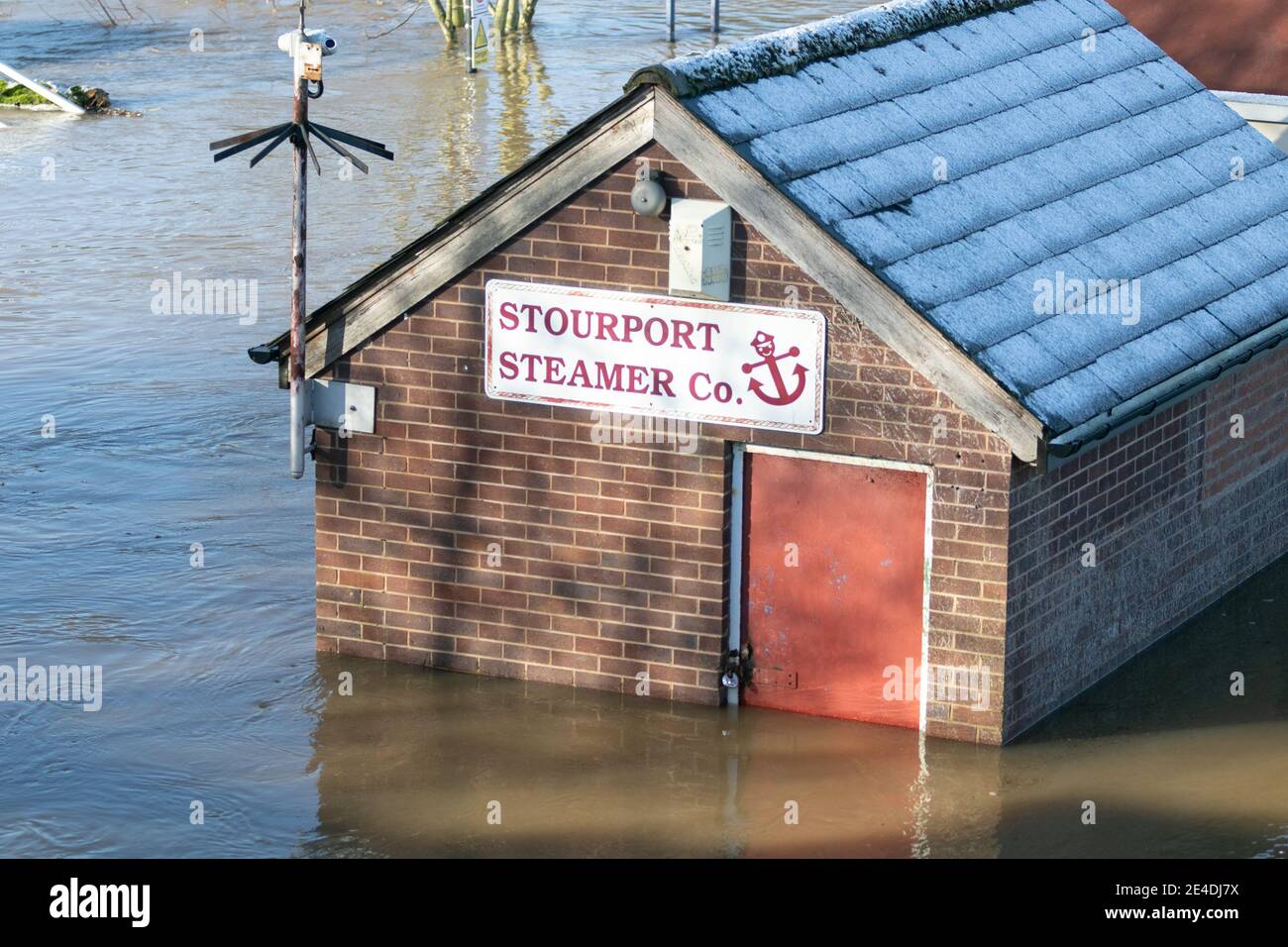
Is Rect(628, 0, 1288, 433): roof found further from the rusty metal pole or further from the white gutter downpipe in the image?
the white gutter downpipe

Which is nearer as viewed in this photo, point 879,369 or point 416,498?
point 879,369

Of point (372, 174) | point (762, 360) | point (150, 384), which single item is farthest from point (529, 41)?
point (762, 360)

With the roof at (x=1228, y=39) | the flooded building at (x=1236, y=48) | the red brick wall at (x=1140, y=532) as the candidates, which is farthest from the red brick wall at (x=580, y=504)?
the roof at (x=1228, y=39)

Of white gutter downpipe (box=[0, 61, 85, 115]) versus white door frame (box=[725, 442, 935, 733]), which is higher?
white gutter downpipe (box=[0, 61, 85, 115])

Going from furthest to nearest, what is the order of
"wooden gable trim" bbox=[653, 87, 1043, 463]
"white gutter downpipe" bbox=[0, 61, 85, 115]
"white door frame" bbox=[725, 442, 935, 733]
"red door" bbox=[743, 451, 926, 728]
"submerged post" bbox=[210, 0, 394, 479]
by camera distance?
"white gutter downpipe" bbox=[0, 61, 85, 115] → "submerged post" bbox=[210, 0, 394, 479] → "red door" bbox=[743, 451, 926, 728] → "white door frame" bbox=[725, 442, 935, 733] → "wooden gable trim" bbox=[653, 87, 1043, 463]

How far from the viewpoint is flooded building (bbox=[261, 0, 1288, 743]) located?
12109 millimetres

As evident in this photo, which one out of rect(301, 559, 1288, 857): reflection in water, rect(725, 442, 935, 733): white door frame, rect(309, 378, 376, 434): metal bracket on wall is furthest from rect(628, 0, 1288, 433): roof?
rect(309, 378, 376, 434): metal bracket on wall

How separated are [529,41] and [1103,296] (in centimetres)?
2810

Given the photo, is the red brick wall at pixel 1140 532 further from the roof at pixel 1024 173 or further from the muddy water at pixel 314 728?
the roof at pixel 1024 173

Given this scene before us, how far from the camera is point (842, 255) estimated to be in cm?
1191

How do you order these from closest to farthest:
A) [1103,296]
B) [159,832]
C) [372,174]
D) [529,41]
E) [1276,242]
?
[159,832], [1103,296], [1276,242], [372,174], [529,41]

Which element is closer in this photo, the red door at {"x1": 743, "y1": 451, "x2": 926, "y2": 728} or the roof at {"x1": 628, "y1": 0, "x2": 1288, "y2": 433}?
the roof at {"x1": 628, "y1": 0, "x2": 1288, "y2": 433}

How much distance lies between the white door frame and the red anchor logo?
332 millimetres

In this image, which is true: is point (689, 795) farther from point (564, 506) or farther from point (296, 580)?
point (296, 580)
